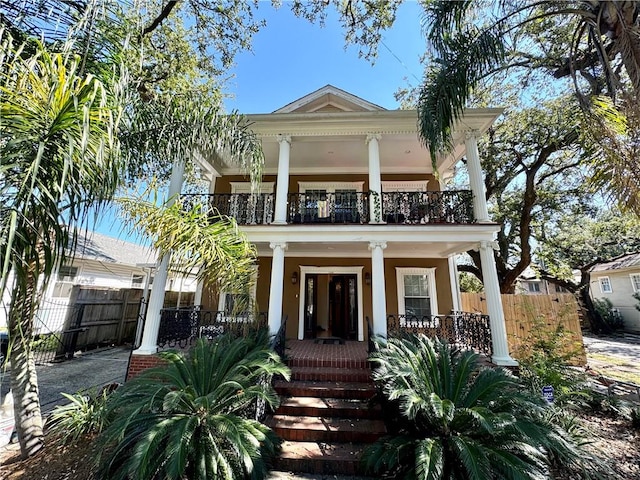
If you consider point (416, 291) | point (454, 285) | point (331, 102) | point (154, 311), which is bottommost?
point (154, 311)

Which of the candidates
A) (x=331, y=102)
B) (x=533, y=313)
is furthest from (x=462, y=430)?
(x=331, y=102)

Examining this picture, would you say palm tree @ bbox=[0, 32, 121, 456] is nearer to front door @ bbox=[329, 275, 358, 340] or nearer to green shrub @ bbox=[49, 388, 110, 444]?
green shrub @ bbox=[49, 388, 110, 444]

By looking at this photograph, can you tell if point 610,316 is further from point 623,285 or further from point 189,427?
point 189,427

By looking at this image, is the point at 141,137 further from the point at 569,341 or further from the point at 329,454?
the point at 569,341

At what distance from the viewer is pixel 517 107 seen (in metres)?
11.8

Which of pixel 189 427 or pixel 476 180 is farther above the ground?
pixel 476 180

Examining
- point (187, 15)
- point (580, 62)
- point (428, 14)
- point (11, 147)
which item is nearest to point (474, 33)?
point (428, 14)

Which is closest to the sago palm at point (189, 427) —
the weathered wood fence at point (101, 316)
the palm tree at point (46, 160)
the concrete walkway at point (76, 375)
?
the palm tree at point (46, 160)

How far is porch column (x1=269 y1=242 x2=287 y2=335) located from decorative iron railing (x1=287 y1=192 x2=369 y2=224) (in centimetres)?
140

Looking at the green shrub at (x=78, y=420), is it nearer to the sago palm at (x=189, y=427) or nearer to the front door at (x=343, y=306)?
the sago palm at (x=189, y=427)

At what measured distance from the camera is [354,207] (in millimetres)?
8305

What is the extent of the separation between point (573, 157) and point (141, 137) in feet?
53.3

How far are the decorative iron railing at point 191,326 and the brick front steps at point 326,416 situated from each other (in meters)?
1.37

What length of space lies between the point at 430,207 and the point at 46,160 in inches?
306
